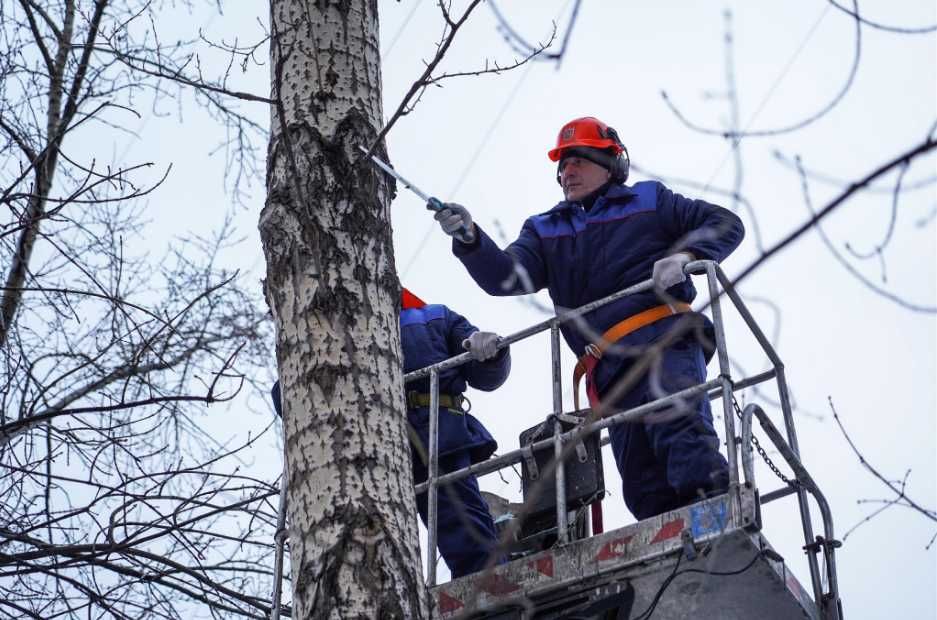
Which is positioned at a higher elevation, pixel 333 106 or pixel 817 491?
pixel 333 106

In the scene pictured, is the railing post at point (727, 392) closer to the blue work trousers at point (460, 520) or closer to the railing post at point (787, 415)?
the railing post at point (787, 415)

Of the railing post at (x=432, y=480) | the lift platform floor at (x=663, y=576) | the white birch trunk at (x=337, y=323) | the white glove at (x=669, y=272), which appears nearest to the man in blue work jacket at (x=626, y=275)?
the white glove at (x=669, y=272)

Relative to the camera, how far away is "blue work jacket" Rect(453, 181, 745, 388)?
5.77m

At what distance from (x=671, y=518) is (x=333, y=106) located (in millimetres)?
1777

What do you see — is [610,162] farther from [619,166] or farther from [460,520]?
[460,520]

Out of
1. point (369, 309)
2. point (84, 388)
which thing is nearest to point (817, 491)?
point (369, 309)

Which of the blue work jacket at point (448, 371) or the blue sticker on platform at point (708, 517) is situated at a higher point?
the blue work jacket at point (448, 371)

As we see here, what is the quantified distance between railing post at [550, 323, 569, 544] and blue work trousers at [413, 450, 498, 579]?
2.31 feet

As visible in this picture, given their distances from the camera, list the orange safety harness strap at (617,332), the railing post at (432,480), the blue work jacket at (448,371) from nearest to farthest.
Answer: the railing post at (432,480) → the orange safety harness strap at (617,332) → the blue work jacket at (448,371)

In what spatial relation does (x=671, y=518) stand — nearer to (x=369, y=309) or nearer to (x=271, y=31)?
(x=369, y=309)

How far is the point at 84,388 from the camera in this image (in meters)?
7.30

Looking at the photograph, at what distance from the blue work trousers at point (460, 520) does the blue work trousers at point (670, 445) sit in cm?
76

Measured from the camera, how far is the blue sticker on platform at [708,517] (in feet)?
15.0

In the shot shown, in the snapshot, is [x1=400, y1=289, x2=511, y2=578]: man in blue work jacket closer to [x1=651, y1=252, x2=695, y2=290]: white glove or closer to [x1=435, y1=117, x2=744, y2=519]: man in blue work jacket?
[x1=435, y1=117, x2=744, y2=519]: man in blue work jacket
